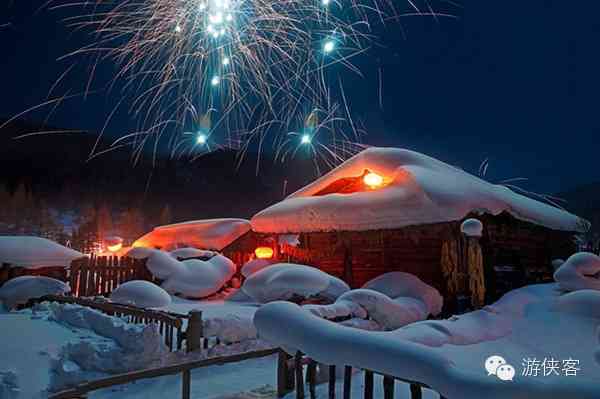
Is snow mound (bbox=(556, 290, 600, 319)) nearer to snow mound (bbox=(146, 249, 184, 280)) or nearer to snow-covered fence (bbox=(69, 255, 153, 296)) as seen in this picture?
snow mound (bbox=(146, 249, 184, 280))

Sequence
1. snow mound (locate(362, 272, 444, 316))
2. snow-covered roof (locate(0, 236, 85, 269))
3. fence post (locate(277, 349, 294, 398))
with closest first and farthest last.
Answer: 1. fence post (locate(277, 349, 294, 398))
2. snow mound (locate(362, 272, 444, 316))
3. snow-covered roof (locate(0, 236, 85, 269))

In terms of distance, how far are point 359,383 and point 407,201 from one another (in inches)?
242

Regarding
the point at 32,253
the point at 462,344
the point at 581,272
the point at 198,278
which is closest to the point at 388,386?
the point at 462,344

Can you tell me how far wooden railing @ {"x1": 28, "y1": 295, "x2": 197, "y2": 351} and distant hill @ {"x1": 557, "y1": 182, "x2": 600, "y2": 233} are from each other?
149ft

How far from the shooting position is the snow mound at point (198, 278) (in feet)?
A: 48.1

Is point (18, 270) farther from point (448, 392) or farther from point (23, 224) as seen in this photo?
point (23, 224)

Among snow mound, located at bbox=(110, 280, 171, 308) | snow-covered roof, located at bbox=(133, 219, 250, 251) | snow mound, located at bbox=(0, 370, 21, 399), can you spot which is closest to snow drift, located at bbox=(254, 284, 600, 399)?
snow mound, located at bbox=(0, 370, 21, 399)

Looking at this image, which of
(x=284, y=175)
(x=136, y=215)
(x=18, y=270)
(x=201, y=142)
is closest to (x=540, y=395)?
(x=201, y=142)

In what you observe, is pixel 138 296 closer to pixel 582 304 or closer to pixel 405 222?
pixel 405 222

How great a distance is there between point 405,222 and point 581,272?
161 inches

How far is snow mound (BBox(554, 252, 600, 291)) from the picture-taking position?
9.60 metres

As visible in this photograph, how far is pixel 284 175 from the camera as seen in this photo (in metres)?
69.0

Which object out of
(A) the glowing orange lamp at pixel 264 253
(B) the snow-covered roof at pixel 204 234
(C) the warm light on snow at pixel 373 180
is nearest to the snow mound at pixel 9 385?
(C) the warm light on snow at pixel 373 180

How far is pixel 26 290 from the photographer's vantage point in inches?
466
